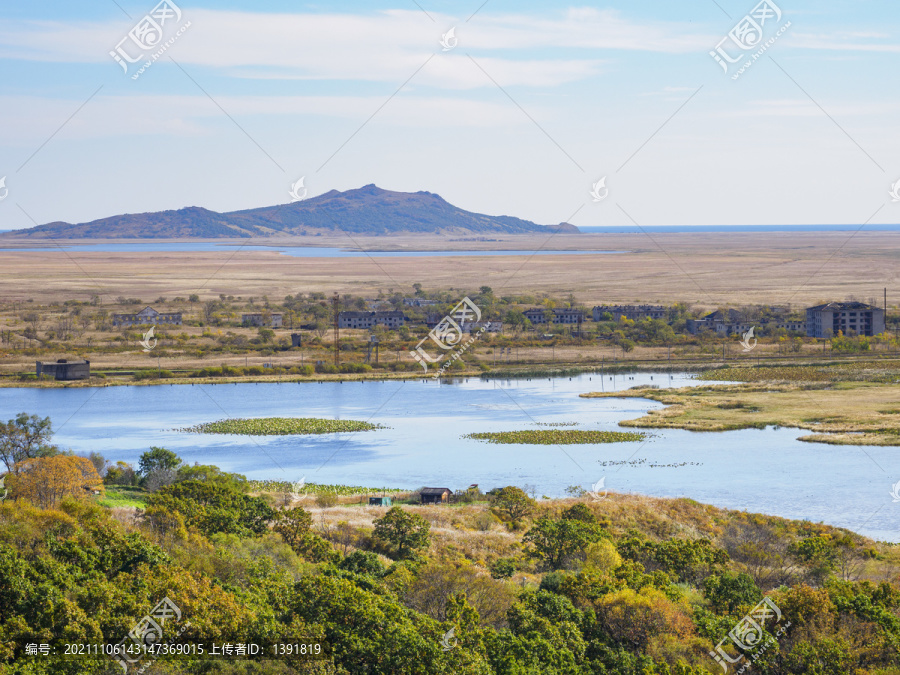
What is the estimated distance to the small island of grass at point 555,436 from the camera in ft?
112

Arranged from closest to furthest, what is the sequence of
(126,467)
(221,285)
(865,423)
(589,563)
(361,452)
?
(589,563) → (126,467) → (361,452) → (865,423) → (221,285)

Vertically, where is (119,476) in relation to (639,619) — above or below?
above

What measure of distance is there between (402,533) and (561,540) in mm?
3040

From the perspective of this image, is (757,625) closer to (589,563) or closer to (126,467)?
(589,563)

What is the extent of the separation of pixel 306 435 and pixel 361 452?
363 centimetres

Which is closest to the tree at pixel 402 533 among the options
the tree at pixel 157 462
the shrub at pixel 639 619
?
the shrub at pixel 639 619

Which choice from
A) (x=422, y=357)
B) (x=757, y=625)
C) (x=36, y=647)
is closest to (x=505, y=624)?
(x=757, y=625)

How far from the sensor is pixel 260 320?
240ft

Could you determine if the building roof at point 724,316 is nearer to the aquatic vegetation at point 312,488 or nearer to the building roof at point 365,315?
the building roof at point 365,315

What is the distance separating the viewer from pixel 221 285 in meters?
116

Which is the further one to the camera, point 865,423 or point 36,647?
point 865,423

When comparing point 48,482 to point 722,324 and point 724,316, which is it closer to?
point 722,324

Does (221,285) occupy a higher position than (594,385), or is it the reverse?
(221,285)

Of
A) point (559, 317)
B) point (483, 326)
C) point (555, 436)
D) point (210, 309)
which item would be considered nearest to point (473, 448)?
point (555, 436)
